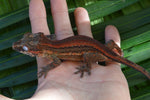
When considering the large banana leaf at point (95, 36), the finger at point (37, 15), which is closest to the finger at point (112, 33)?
the large banana leaf at point (95, 36)

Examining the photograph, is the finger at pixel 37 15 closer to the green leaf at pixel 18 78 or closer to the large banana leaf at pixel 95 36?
the large banana leaf at pixel 95 36

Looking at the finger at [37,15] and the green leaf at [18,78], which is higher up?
the finger at [37,15]

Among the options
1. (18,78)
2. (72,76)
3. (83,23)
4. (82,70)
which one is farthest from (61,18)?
(18,78)

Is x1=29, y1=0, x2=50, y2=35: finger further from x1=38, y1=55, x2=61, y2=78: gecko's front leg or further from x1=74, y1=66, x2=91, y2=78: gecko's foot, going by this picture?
x1=74, y1=66, x2=91, y2=78: gecko's foot

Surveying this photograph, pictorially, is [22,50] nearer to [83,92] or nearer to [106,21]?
[83,92]

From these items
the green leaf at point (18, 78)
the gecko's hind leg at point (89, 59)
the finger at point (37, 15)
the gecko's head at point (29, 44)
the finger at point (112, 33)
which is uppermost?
the finger at point (37, 15)
